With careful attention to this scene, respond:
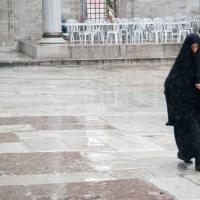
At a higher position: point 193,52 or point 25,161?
point 193,52

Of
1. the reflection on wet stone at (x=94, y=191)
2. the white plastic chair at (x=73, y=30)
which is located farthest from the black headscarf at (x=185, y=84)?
the white plastic chair at (x=73, y=30)

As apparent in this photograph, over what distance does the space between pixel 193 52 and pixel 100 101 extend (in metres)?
6.40

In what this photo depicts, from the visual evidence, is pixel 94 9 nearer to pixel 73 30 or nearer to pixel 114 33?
pixel 73 30

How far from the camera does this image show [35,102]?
1412cm

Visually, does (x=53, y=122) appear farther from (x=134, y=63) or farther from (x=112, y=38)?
(x=112, y=38)

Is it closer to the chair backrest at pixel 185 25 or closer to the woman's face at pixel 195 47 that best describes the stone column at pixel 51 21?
the chair backrest at pixel 185 25

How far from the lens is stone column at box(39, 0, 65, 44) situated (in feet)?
76.4

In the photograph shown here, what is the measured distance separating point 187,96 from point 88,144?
7.00 feet

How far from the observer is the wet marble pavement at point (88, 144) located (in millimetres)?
7348

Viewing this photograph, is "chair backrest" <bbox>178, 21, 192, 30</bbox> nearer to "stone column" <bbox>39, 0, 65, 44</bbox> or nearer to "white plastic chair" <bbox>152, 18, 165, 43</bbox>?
"white plastic chair" <bbox>152, 18, 165, 43</bbox>

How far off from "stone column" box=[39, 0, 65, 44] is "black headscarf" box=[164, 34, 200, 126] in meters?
15.3

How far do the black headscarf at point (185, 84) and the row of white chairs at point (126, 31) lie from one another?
17.0 m

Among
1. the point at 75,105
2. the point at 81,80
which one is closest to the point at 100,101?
the point at 75,105

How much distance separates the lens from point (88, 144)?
9789mm
